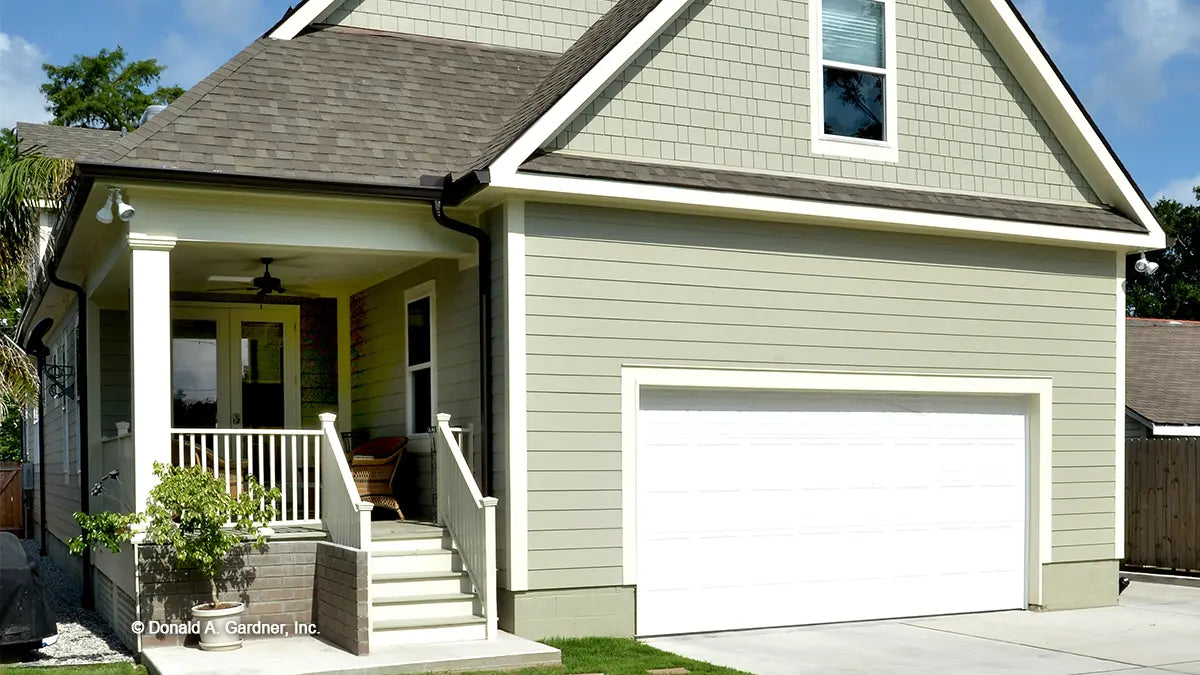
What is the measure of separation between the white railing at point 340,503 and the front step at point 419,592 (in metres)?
0.41

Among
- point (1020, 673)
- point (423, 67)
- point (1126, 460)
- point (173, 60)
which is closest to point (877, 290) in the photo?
point (1020, 673)

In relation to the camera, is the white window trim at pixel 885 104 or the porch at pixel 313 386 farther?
the white window trim at pixel 885 104

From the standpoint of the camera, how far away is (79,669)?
367 inches

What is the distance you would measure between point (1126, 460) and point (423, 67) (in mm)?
9922

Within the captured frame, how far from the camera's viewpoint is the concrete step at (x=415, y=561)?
33.3 feet

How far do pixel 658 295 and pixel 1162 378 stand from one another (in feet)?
40.8

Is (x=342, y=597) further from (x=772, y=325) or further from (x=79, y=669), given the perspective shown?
(x=772, y=325)

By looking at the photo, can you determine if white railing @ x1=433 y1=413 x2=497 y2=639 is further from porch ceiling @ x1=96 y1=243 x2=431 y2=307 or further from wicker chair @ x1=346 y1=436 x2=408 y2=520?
porch ceiling @ x1=96 y1=243 x2=431 y2=307

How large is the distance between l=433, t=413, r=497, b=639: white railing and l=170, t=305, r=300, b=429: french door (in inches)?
160

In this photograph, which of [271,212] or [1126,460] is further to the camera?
[1126,460]

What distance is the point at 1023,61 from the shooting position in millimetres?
12555

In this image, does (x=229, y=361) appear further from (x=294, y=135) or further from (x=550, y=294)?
(x=550, y=294)

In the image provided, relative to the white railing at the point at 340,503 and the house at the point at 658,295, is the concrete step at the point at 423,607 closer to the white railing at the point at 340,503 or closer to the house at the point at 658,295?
the house at the point at 658,295

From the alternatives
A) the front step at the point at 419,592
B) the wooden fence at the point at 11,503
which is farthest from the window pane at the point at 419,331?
the wooden fence at the point at 11,503
